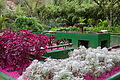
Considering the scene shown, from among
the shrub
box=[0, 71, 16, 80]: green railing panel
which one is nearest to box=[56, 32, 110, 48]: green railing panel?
the shrub

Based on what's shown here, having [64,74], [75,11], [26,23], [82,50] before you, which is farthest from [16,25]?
[64,74]

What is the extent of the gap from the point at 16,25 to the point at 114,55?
9.90 metres

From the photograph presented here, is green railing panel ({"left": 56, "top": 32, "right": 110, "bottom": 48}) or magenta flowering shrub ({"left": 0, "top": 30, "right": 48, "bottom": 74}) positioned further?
green railing panel ({"left": 56, "top": 32, "right": 110, "bottom": 48})

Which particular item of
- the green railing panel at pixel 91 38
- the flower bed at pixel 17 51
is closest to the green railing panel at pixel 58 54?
the flower bed at pixel 17 51

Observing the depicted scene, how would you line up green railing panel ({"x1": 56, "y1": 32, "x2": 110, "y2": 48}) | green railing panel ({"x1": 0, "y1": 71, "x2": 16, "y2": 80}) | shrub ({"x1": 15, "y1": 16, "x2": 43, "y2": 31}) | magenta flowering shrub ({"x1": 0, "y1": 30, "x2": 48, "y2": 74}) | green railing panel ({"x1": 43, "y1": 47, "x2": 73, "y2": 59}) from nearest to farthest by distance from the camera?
1. green railing panel ({"x1": 0, "y1": 71, "x2": 16, "y2": 80})
2. magenta flowering shrub ({"x1": 0, "y1": 30, "x2": 48, "y2": 74})
3. green railing panel ({"x1": 43, "y1": 47, "x2": 73, "y2": 59})
4. green railing panel ({"x1": 56, "y1": 32, "x2": 110, "y2": 48})
5. shrub ({"x1": 15, "y1": 16, "x2": 43, "y2": 31})

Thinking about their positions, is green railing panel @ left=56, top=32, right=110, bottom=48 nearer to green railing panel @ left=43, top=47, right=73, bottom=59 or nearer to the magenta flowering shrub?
green railing panel @ left=43, top=47, right=73, bottom=59

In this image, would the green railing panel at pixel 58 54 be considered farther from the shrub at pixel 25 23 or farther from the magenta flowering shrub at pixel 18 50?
the shrub at pixel 25 23

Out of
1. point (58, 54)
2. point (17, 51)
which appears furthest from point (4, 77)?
point (58, 54)

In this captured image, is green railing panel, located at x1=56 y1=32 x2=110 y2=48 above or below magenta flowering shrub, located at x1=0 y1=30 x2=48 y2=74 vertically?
below

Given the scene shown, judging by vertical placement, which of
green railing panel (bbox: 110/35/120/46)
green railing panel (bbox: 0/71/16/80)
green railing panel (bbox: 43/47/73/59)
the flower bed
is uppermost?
the flower bed

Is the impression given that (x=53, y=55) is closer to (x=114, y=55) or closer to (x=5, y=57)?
(x=5, y=57)

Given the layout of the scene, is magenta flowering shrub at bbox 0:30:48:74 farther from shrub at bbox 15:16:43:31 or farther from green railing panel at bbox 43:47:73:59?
shrub at bbox 15:16:43:31

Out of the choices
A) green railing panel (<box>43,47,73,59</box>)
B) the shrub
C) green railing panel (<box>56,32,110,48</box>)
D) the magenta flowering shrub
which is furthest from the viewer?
the shrub

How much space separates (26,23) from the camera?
11.8 m
